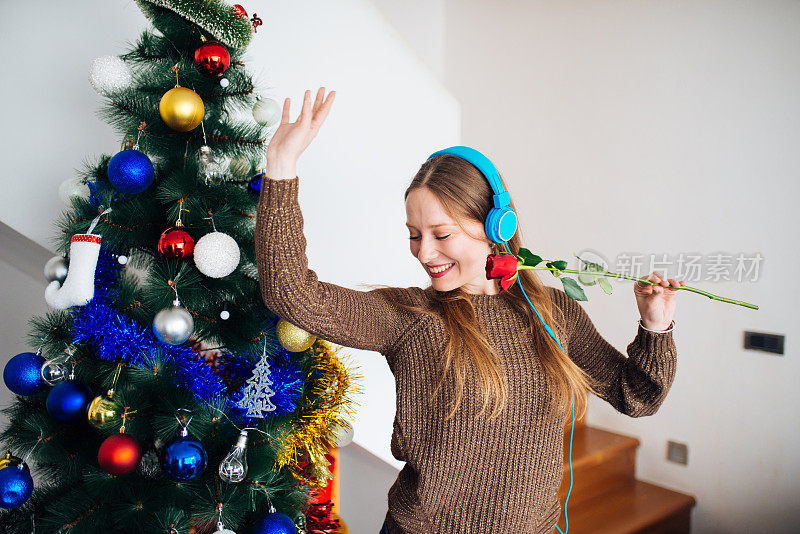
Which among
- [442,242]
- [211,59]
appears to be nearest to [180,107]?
[211,59]

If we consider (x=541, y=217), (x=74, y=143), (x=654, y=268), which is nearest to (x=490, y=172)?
(x=654, y=268)

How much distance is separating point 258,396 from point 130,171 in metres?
0.47

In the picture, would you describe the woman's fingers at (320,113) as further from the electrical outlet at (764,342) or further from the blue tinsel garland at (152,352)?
the electrical outlet at (764,342)

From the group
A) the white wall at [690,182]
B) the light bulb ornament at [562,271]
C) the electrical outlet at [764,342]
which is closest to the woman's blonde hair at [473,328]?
the light bulb ornament at [562,271]

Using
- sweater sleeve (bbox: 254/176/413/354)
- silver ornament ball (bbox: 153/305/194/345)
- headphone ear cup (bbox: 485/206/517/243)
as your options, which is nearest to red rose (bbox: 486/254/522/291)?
headphone ear cup (bbox: 485/206/517/243)

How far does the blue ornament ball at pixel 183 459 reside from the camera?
0.95 metres

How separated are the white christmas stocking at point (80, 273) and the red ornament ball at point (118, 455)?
0.24 meters

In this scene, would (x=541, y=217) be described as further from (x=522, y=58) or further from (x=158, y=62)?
(x=158, y=62)

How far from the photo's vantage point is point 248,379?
3.69ft

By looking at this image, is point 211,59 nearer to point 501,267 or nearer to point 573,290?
point 501,267

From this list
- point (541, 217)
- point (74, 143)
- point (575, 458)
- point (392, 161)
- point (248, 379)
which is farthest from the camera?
point (541, 217)

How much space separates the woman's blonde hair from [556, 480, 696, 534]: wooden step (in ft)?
4.23

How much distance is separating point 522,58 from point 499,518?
2.39 meters

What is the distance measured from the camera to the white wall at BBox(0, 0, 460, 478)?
49.5 inches
